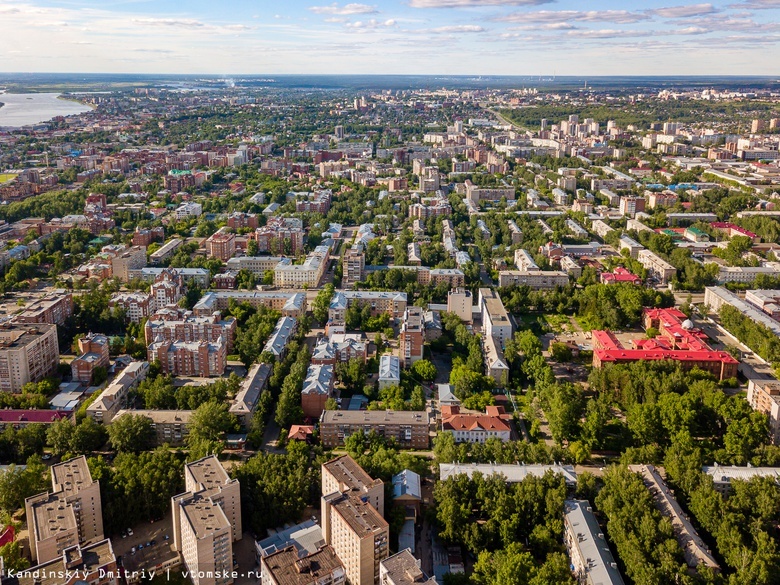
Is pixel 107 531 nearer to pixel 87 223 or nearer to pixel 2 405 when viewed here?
pixel 2 405

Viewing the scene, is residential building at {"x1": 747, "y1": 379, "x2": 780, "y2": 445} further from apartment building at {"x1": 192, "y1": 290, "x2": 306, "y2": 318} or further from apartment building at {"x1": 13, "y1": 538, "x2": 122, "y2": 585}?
apartment building at {"x1": 13, "y1": 538, "x2": 122, "y2": 585}

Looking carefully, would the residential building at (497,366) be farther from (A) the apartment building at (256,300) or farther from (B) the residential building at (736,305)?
(B) the residential building at (736,305)

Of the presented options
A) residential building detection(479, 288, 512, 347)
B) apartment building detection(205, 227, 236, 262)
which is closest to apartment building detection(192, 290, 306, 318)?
residential building detection(479, 288, 512, 347)

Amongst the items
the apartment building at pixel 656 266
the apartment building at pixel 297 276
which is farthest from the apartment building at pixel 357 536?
the apartment building at pixel 656 266

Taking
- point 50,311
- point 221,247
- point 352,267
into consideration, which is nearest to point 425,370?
point 352,267

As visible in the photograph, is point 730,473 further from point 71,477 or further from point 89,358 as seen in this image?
point 89,358

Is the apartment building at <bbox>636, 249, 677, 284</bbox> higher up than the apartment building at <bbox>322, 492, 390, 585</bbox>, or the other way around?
the apartment building at <bbox>636, 249, 677, 284</bbox>

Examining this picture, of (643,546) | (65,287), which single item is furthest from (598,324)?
(65,287)
